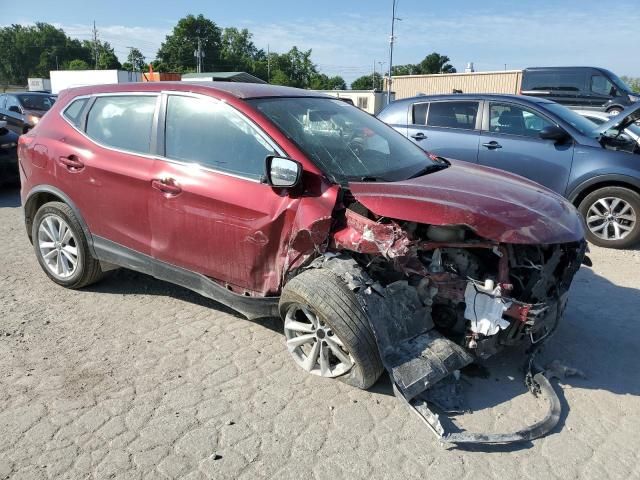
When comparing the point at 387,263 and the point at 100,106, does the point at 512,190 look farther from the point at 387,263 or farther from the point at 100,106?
the point at 100,106

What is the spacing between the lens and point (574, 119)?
23.0ft

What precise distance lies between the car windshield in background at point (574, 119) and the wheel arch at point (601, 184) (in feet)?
2.08

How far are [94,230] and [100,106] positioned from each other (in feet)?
3.40

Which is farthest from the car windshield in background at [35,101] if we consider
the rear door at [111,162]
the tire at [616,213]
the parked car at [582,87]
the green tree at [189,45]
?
the green tree at [189,45]

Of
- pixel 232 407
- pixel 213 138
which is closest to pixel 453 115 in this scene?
pixel 213 138

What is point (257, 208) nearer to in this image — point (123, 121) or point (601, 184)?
point (123, 121)

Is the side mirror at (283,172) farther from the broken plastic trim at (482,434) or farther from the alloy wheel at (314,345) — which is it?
the broken plastic trim at (482,434)

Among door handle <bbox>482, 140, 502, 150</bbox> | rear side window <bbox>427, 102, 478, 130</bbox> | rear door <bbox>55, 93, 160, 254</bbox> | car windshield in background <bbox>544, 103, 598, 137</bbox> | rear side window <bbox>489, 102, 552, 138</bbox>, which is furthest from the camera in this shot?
rear side window <bbox>427, 102, 478, 130</bbox>

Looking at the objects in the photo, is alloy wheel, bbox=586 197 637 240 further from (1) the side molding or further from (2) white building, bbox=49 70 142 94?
(2) white building, bbox=49 70 142 94

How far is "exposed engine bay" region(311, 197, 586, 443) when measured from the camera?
3.01 metres

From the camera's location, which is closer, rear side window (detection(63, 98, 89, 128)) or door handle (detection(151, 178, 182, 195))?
door handle (detection(151, 178, 182, 195))

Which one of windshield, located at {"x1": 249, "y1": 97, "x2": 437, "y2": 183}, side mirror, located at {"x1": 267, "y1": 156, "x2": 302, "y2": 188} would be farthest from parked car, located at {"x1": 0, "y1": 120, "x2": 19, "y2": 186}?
side mirror, located at {"x1": 267, "y1": 156, "x2": 302, "y2": 188}

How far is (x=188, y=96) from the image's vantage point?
3.90 metres

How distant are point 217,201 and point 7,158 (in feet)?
24.1
